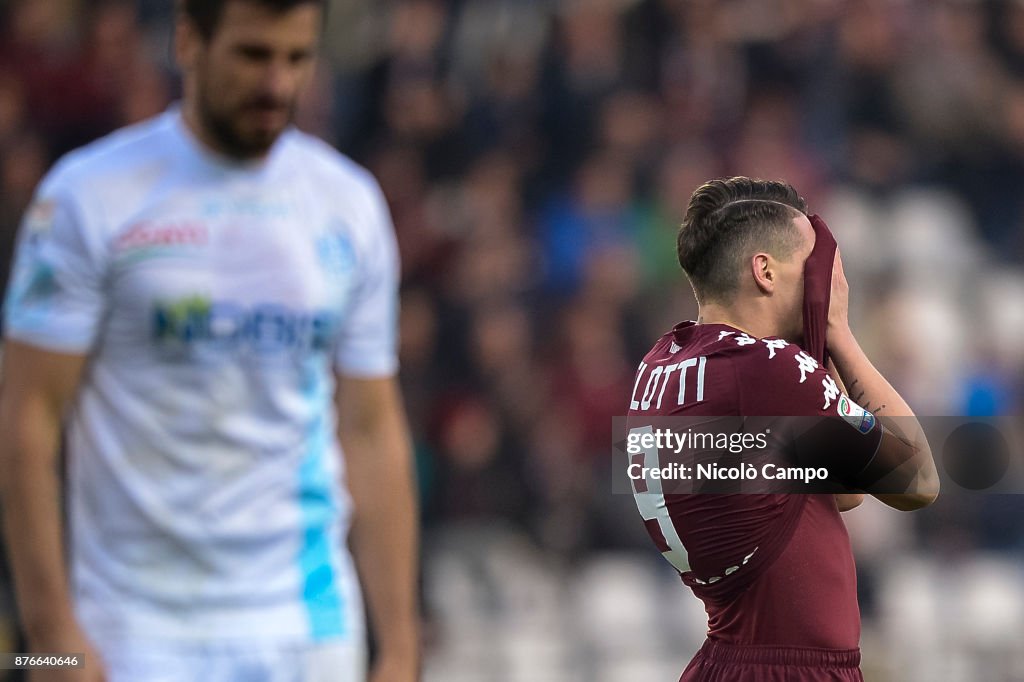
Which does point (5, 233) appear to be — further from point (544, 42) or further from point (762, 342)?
point (762, 342)

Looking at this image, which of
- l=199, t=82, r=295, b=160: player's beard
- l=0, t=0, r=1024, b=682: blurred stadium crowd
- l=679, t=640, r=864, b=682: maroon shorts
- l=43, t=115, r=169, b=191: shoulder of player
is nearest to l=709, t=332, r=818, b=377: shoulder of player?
l=679, t=640, r=864, b=682: maroon shorts

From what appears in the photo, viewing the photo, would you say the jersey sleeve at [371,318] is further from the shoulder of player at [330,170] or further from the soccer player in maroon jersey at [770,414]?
the soccer player in maroon jersey at [770,414]

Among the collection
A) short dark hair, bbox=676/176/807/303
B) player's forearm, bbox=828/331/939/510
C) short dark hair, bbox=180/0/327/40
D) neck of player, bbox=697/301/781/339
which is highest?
short dark hair, bbox=180/0/327/40

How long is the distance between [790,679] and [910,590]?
557 centimetres

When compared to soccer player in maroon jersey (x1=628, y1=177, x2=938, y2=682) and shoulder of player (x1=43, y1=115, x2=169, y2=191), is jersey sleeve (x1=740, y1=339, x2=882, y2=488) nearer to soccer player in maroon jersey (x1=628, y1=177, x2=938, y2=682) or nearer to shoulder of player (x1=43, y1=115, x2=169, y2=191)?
soccer player in maroon jersey (x1=628, y1=177, x2=938, y2=682)

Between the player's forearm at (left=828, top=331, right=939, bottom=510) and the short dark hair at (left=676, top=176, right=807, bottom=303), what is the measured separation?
247 millimetres

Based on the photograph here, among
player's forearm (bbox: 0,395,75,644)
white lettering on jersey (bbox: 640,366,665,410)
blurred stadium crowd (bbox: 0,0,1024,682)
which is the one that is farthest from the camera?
blurred stadium crowd (bbox: 0,0,1024,682)

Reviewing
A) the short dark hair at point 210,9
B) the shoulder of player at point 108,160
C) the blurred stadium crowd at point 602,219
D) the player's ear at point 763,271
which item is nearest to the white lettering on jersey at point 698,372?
the player's ear at point 763,271

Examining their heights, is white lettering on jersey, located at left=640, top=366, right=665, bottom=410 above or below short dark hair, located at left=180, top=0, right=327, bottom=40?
below

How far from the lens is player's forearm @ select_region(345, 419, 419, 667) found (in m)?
3.25

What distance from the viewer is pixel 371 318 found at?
3.29 meters

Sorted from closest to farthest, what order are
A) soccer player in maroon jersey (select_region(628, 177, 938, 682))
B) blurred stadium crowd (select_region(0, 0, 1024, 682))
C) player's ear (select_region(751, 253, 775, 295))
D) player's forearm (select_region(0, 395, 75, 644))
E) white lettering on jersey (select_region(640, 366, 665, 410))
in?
player's forearm (select_region(0, 395, 75, 644)) → soccer player in maroon jersey (select_region(628, 177, 938, 682)) → player's ear (select_region(751, 253, 775, 295)) → white lettering on jersey (select_region(640, 366, 665, 410)) → blurred stadium crowd (select_region(0, 0, 1024, 682))

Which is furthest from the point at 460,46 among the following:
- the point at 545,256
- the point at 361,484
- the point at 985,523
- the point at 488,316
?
the point at 361,484

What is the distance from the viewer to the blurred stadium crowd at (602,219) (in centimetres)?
812
